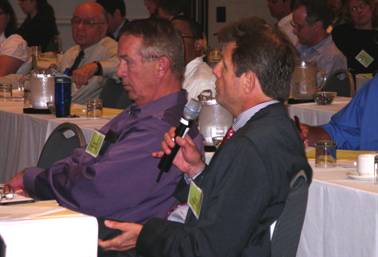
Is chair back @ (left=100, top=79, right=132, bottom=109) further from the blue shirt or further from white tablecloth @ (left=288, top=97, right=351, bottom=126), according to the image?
the blue shirt

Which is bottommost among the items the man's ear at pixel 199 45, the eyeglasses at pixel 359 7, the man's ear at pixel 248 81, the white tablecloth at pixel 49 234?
Result: the white tablecloth at pixel 49 234

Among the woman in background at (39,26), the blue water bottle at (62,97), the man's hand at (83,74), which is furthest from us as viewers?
the woman in background at (39,26)

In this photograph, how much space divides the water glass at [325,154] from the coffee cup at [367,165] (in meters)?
0.30

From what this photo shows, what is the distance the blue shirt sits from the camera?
165 inches

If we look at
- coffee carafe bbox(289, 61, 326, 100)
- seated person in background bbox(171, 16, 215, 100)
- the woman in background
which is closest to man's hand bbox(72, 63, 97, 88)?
seated person in background bbox(171, 16, 215, 100)

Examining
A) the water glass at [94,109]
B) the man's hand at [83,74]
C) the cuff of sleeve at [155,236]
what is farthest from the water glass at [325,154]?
the man's hand at [83,74]

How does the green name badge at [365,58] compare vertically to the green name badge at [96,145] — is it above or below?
above

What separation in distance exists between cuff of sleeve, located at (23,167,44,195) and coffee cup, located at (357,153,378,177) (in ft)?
3.79

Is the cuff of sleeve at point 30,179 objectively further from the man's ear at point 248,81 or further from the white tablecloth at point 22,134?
the white tablecloth at point 22,134

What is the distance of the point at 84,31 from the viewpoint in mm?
6801

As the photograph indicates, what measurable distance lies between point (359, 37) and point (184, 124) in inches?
243

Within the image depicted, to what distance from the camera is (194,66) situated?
532 cm

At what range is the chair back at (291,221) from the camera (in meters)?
2.45

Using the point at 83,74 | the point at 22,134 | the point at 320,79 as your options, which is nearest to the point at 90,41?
the point at 83,74
